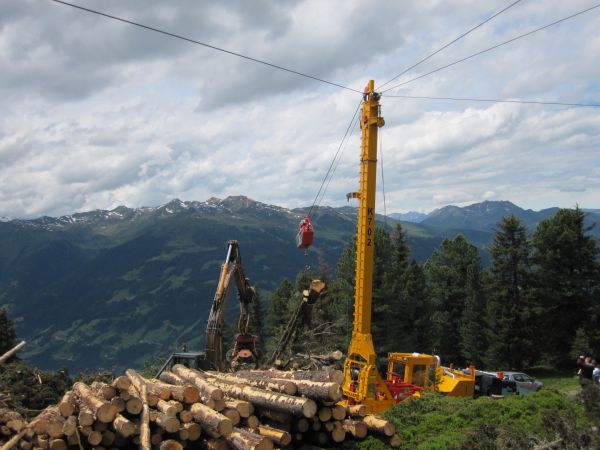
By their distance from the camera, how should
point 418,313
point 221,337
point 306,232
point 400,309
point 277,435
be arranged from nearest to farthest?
point 277,435 → point 306,232 → point 221,337 → point 400,309 → point 418,313

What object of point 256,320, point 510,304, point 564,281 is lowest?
point 256,320

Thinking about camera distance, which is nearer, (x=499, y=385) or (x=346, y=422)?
(x=346, y=422)

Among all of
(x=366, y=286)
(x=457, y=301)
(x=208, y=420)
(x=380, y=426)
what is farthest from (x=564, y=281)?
(x=208, y=420)

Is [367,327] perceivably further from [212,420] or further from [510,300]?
[510,300]

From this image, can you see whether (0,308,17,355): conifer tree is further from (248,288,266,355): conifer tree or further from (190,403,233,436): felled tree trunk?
(190,403,233,436): felled tree trunk

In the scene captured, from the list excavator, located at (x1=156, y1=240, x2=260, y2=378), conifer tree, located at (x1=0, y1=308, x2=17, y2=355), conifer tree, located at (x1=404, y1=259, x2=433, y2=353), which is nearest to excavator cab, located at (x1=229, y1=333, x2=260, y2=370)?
excavator, located at (x1=156, y1=240, x2=260, y2=378)

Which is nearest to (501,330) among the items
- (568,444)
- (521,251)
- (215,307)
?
(521,251)

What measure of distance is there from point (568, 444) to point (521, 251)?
2897 centimetres

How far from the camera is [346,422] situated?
1078 cm

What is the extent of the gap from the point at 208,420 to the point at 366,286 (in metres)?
8.07

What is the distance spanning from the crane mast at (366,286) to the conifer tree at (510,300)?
22215 millimetres

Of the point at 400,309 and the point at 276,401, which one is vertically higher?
the point at 276,401

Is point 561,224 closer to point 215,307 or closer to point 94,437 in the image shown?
point 215,307

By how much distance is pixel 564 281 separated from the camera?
34.4 metres
